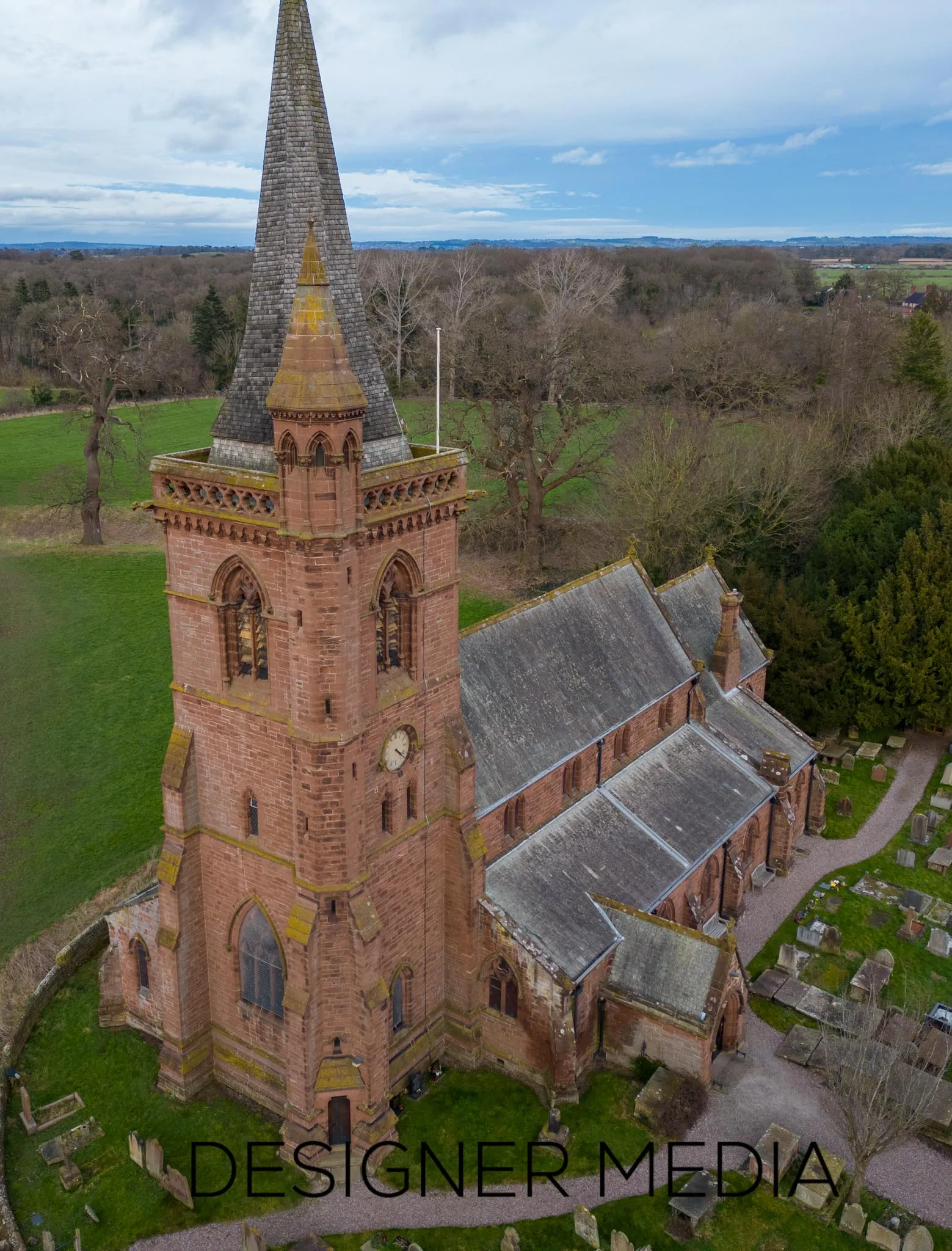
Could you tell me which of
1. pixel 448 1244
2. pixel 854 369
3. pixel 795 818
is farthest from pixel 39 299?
pixel 448 1244

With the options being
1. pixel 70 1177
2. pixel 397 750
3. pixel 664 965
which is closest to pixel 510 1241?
pixel 664 965

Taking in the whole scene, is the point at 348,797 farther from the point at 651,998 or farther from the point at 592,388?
the point at 592,388

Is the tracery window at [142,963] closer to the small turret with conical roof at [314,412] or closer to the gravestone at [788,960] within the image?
the small turret with conical roof at [314,412]

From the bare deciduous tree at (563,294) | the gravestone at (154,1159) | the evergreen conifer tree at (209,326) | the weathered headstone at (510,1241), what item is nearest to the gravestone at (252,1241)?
the gravestone at (154,1159)

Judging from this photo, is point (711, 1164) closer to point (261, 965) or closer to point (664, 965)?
point (664, 965)

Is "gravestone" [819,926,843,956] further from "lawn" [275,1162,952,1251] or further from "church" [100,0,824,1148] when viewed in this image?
"lawn" [275,1162,952,1251]
